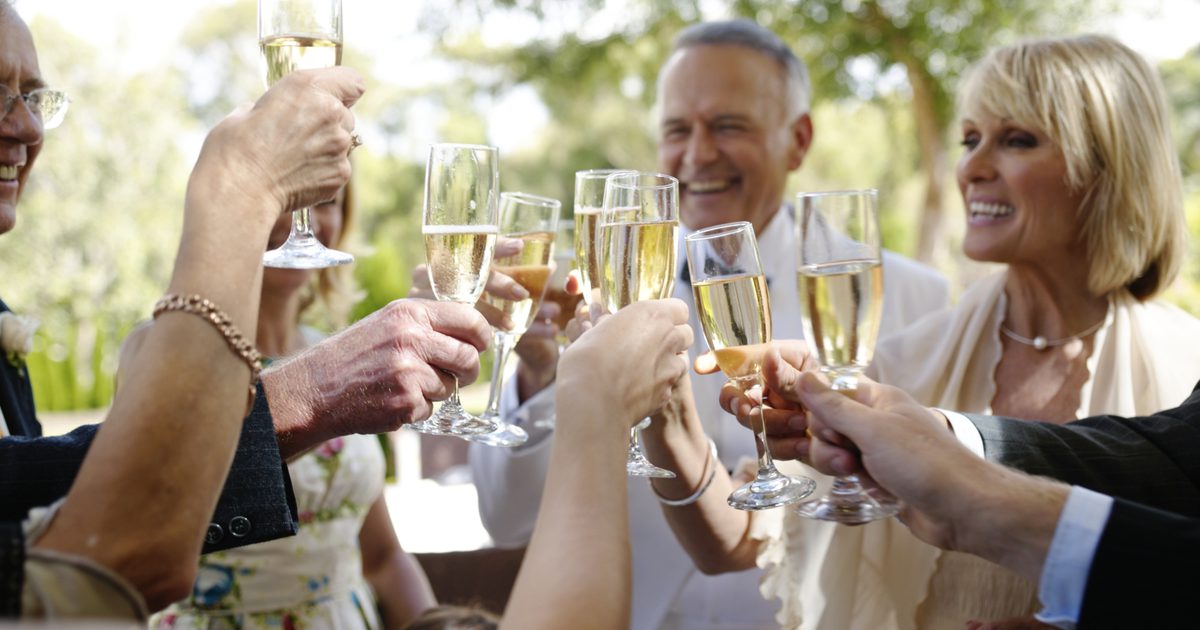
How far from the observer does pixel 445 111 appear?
34.9m

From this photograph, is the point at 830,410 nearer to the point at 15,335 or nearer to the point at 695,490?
the point at 695,490

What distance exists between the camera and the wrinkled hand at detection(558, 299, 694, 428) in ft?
5.49

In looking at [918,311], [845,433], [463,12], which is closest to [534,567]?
[845,433]

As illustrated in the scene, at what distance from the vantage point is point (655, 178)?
2.04 metres

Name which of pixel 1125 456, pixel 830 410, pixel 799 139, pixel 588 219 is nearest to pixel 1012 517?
pixel 830 410

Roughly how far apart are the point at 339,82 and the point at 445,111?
3413 cm

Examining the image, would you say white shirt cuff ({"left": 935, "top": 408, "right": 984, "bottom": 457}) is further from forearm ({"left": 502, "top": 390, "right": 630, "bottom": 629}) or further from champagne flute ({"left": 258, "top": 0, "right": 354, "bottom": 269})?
champagne flute ({"left": 258, "top": 0, "right": 354, "bottom": 269})

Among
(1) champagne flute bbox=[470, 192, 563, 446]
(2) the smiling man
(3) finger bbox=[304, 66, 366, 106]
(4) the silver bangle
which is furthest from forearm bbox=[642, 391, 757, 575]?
(3) finger bbox=[304, 66, 366, 106]

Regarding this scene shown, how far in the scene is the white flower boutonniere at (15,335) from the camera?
248cm

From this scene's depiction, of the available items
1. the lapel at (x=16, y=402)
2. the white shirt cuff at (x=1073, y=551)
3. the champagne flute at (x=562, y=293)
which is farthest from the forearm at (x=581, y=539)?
the lapel at (x=16, y=402)

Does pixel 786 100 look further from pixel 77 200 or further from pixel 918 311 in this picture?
pixel 77 200

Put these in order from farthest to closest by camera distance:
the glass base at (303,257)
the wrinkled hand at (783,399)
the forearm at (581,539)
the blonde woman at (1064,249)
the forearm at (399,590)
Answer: the forearm at (399,590)
the blonde woman at (1064,249)
the wrinkled hand at (783,399)
the glass base at (303,257)
the forearm at (581,539)

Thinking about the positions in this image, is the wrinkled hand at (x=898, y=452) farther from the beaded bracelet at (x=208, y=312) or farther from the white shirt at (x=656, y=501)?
the white shirt at (x=656, y=501)

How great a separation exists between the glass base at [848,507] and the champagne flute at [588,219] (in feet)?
1.98
